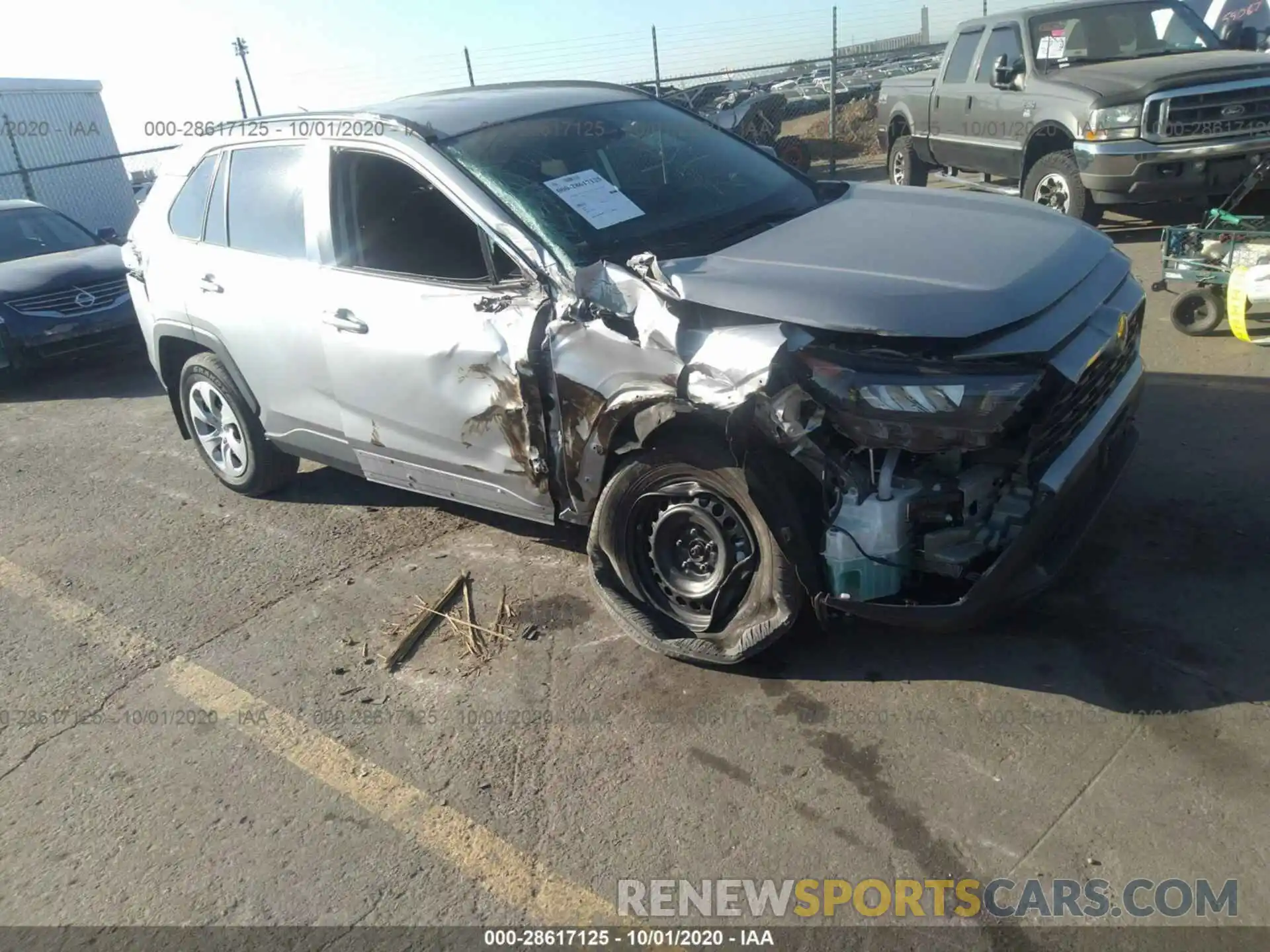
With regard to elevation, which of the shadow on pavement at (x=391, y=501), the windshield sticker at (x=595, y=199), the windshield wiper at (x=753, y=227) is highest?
the windshield sticker at (x=595, y=199)

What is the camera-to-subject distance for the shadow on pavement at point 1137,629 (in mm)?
3051

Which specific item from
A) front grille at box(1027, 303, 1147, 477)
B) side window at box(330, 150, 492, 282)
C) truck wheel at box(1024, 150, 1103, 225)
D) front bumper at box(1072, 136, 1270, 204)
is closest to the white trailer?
side window at box(330, 150, 492, 282)

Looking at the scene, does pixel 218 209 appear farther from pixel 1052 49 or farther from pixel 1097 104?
pixel 1052 49

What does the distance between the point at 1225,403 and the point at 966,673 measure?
2.80 m

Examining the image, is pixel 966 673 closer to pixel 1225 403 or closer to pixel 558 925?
pixel 558 925

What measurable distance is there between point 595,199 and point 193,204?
2.54 metres

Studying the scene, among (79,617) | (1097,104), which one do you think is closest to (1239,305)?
(1097,104)

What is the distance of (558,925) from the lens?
2453 millimetres

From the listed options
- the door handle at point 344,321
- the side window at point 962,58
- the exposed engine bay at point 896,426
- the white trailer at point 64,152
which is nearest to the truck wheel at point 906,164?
the side window at point 962,58

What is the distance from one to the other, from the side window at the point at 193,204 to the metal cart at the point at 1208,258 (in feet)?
18.5

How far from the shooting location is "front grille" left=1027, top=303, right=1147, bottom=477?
2.78 metres

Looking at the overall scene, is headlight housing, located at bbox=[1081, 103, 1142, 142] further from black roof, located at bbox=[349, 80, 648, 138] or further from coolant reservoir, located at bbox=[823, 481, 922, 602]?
coolant reservoir, located at bbox=[823, 481, 922, 602]

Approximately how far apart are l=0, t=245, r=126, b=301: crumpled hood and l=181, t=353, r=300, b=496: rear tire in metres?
3.74

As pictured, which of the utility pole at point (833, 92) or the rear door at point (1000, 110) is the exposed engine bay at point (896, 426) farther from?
the utility pole at point (833, 92)
